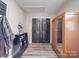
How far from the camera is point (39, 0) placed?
15.7 feet

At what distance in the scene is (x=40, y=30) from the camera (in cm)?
852

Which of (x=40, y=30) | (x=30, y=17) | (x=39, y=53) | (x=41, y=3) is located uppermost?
(x=41, y=3)

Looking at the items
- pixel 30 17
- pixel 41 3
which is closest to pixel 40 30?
pixel 30 17

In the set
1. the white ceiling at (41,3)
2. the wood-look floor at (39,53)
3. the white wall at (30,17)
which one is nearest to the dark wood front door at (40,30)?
the white wall at (30,17)

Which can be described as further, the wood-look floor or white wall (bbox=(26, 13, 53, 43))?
white wall (bbox=(26, 13, 53, 43))

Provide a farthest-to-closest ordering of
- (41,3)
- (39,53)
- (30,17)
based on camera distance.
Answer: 1. (30,17)
2. (41,3)
3. (39,53)

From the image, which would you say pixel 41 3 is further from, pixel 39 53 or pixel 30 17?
pixel 30 17

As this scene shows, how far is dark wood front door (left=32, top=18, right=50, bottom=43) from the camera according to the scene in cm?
847

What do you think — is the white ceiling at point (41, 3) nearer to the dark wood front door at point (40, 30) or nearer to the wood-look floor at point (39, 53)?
the wood-look floor at point (39, 53)

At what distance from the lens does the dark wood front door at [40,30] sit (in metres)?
8.47

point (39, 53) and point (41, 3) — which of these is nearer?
point (39, 53)

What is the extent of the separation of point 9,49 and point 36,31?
5408 mm

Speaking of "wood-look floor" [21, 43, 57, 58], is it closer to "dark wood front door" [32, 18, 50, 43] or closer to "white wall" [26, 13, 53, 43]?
"dark wood front door" [32, 18, 50, 43]

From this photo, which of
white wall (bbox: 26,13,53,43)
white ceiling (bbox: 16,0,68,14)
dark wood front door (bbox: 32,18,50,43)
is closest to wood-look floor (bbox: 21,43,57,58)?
white ceiling (bbox: 16,0,68,14)
